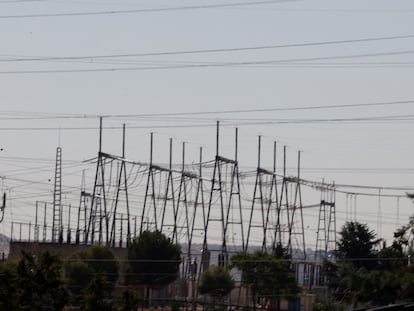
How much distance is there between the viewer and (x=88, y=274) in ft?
257

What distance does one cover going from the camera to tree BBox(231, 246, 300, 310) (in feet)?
277

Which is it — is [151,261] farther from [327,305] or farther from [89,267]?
[327,305]

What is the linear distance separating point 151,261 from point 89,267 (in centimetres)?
497

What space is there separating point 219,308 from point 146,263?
21.0 feet

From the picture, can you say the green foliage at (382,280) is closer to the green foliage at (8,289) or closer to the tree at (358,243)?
the tree at (358,243)

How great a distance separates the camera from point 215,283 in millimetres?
86812

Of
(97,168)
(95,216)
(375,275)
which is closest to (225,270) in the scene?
(97,168)

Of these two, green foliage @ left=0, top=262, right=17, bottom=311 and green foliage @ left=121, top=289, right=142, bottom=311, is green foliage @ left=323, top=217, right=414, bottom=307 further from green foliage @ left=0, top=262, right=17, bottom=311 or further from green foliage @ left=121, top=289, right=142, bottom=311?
green foliage @ left=0, top=262, right=17, bottom=311

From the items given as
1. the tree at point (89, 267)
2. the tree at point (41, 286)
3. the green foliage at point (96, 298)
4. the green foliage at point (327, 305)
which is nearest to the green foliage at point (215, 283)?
the tree at point (89, 267)

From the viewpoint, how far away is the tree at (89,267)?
77.1 m

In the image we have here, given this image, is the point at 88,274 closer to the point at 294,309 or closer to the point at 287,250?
the point at 294,309

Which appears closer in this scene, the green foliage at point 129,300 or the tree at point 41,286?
the tree at point 41,286

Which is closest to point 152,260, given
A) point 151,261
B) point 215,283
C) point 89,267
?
point 151,261

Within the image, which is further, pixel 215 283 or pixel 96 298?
pixel 215 283
